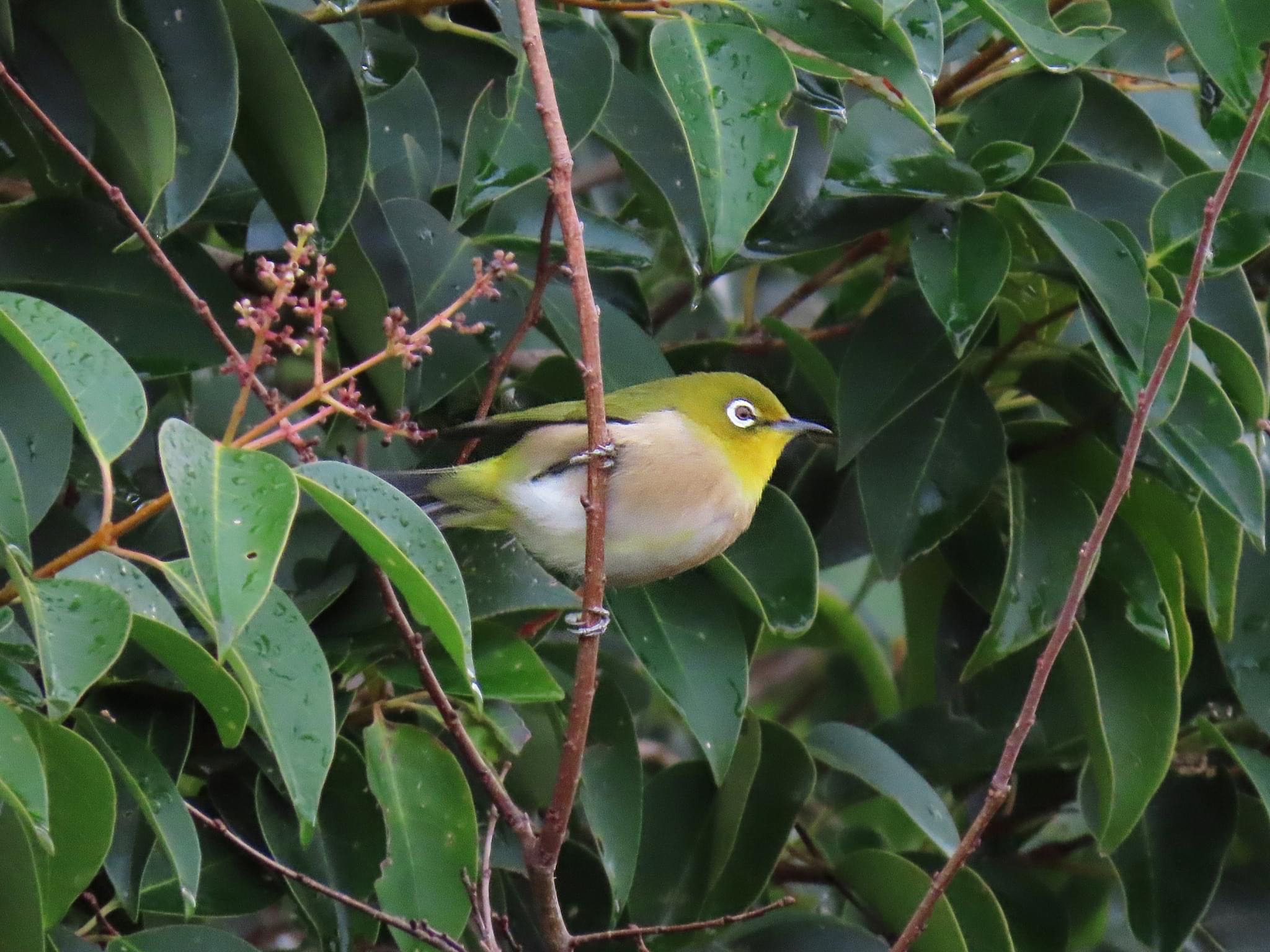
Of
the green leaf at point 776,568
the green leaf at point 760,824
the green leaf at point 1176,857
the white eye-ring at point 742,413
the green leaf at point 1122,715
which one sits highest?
the white eye-ring at point 742,413

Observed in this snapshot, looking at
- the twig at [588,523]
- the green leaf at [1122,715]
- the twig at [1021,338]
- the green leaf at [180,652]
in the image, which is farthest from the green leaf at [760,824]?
the green leaf at [180,652]

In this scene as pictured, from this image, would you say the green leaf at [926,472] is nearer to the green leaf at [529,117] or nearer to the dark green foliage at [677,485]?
the dark green foliage at [677,485]

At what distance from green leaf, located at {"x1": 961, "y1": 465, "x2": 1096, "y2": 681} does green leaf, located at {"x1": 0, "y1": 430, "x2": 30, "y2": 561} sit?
5.78ft

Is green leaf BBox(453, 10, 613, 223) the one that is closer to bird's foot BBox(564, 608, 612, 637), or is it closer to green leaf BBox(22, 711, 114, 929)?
bird's foot BBox(564, 608, 612, 637)

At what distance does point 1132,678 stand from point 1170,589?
0.23 meters

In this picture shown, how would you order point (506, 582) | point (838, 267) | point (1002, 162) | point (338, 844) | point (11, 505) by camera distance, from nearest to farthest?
point (11, 505)
point (338, 844)
point (506, 582)
point (1002, 162)
point (838, 267)

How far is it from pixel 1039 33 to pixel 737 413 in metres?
1.09

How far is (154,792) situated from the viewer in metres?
2.02

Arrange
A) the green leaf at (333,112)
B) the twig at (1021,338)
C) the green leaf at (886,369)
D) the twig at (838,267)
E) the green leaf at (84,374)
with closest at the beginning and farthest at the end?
1. the green leaf at (84,374)
2. the green leaf at (333,112)
3. the green leaf at (886,369)
4. the twig at (1021,338)
5. the twig at (838,267)

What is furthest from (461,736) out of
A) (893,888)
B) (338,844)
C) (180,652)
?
(893,888)

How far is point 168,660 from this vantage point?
1802 millimetres

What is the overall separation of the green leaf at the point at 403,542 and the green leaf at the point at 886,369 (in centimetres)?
A: 127

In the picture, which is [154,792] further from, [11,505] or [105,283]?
[105,283]

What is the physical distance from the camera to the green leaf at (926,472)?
292 cm
